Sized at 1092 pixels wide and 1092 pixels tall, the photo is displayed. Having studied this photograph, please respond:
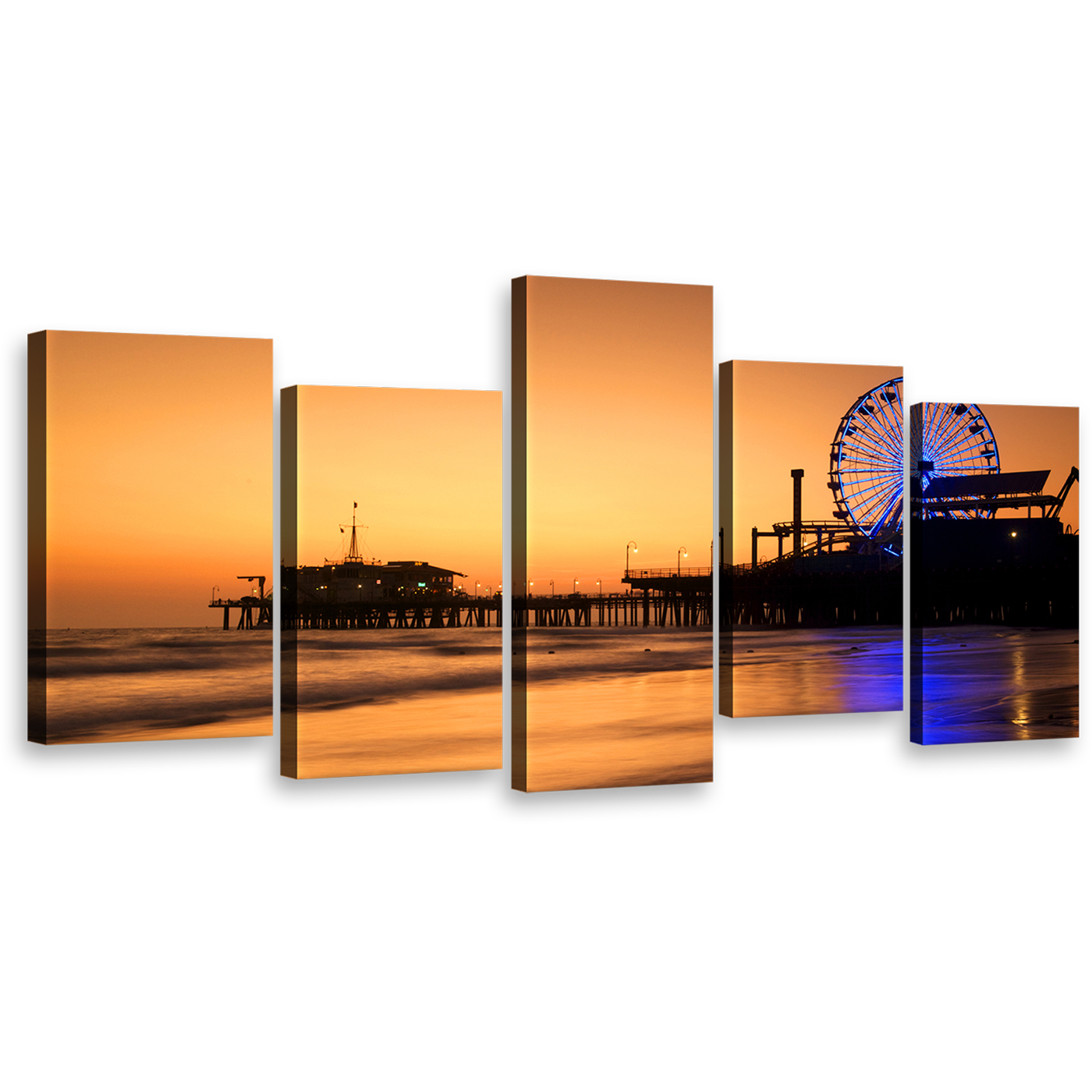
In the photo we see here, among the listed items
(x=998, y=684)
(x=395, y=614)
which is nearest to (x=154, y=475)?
(x=395, y=614)

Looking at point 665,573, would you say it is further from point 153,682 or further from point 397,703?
point 153,682

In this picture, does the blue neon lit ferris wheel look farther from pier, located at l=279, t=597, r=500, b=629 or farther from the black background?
pier, located at l=279, t=597, r=500, b=629

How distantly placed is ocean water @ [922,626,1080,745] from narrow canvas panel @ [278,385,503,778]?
12.7 ft

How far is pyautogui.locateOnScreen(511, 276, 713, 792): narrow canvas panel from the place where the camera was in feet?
31.9

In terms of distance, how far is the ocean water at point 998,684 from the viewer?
11.9m

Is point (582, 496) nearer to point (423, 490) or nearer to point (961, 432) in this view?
point (423, 490)

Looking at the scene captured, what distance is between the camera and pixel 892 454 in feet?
39.3

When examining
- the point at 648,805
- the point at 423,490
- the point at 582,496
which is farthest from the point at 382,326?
the point at 648,805

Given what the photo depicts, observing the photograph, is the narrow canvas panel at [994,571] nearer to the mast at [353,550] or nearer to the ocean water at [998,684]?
the ocean water at [998,684]

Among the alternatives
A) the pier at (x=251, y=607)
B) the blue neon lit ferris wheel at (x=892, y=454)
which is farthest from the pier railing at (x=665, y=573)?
the pier at (x=251, y=607)

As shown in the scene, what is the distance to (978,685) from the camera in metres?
12.0

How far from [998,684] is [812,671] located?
186 cm

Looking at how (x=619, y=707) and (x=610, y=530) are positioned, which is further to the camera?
(x=610, y=530)

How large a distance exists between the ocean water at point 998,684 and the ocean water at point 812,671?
0.40 meters
